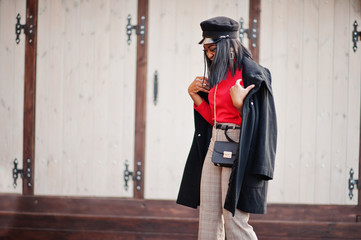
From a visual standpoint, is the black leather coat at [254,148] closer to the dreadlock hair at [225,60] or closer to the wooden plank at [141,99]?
the dreadlock hair at [225,60]

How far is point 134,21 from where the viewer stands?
5203 mm

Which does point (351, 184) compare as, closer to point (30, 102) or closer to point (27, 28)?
point (30, 102)

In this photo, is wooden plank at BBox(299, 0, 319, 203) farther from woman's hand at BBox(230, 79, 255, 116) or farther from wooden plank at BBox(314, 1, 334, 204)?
woman's hand at BBox(230, 79, 255, 116)

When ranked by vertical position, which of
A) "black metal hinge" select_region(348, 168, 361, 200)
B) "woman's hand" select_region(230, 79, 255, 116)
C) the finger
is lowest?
"black metal hinge" select_region(348, 168, 361, 200)

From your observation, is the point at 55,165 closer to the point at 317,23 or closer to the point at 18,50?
Result: the point at 18,50

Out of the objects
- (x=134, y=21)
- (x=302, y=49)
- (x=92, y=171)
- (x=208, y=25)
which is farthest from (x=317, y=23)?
(x=92, y=171)

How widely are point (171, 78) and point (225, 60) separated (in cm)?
188

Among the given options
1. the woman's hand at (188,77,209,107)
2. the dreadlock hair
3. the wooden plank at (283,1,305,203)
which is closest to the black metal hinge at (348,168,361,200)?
the wooden plank at (283,1,305,203)

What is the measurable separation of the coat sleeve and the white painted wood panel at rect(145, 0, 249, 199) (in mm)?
1906

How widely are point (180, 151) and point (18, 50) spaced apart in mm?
1778

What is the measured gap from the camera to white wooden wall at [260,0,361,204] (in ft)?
17.0

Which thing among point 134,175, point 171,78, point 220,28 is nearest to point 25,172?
point 134,175

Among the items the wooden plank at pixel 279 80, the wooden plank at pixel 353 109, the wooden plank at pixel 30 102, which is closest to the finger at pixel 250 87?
the wooden plank at pixel 279 80

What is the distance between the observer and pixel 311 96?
5.20 m
